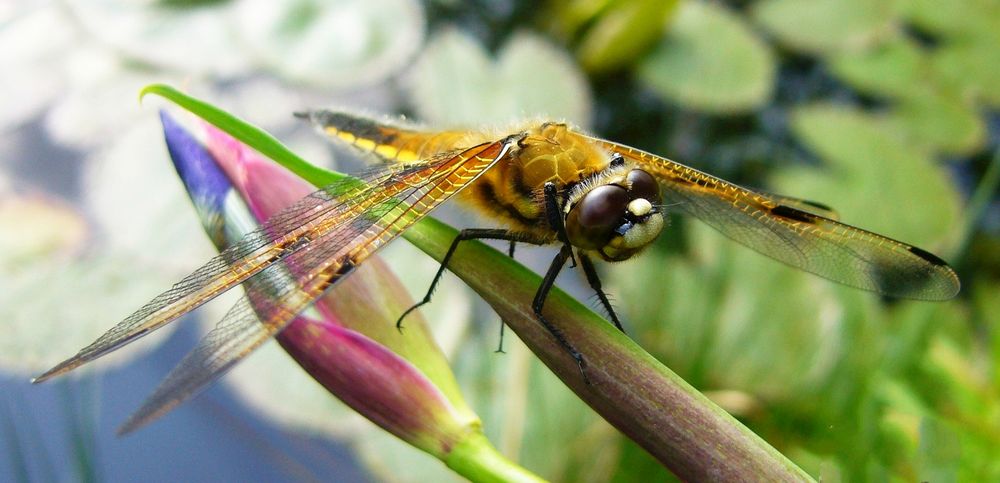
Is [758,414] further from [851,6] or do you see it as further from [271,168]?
[851,6]

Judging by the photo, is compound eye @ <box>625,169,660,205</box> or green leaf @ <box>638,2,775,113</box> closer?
compound eye @ <box>625,169,660,205</box>

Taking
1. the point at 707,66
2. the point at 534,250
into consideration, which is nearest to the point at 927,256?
the point at 534,250

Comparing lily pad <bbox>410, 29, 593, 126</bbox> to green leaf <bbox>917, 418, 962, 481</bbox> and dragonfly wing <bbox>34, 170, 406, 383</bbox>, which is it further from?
green leaf <bbox>917, 418, 962, 481</bbox>

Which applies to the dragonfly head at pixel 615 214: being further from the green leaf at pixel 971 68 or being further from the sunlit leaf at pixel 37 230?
the green leaf at pixel 971 68

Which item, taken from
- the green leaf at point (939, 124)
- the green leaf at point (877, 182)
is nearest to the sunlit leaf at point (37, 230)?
the green leaf at point (877, 182)

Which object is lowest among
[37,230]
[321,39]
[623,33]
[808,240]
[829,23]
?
[808,240]

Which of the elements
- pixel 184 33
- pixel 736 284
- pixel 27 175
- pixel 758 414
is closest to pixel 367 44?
pixel 184 33

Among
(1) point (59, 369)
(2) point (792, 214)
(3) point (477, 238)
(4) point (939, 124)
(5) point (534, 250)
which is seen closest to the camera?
(1) point (59, 369)

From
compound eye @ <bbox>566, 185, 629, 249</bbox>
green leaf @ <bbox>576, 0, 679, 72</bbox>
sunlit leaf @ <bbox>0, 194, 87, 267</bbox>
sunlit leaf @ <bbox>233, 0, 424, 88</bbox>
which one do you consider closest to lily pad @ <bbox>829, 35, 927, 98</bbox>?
green leaf @ <bbox>576, 0, 679, 72</bbox>

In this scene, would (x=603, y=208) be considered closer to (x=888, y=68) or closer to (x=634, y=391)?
(x=634, y=391)
